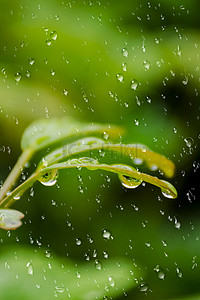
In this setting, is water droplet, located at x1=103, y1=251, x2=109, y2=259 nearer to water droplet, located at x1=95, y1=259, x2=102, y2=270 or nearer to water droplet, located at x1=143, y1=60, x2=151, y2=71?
water droplet, located at x1=95, y1=259, x2=102, y2=270

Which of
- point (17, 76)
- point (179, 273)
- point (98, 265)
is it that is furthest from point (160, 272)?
point (17, 76)

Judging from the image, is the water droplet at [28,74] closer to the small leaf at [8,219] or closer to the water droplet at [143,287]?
the water droplet at [143,287]

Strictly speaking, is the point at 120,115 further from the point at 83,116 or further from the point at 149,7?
the point at 149,7

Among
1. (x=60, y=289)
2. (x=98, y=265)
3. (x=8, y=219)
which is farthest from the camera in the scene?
(x=98, y=265)

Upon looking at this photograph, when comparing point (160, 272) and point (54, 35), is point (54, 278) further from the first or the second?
point (54, 35)

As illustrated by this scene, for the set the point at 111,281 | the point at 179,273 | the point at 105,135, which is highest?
the point at 105,135

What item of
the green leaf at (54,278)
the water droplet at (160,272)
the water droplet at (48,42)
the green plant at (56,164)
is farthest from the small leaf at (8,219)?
the water droplet at (48,42)

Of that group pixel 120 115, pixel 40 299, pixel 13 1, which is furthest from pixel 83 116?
pixel 40 299
